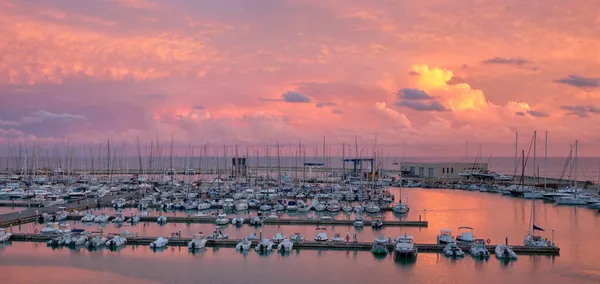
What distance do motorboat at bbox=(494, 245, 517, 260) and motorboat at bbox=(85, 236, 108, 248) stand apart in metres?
23.7

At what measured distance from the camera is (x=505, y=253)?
92.7 feet

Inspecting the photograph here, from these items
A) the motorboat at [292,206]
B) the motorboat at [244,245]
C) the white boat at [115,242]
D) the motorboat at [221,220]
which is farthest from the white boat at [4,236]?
the motorboat at [292,206]

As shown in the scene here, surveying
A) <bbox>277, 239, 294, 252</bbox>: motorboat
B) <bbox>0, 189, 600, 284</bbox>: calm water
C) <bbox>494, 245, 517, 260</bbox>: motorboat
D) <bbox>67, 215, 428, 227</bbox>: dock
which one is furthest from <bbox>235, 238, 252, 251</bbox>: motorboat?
<bbox>494, 245, 517, 260</bbox>: motorboat

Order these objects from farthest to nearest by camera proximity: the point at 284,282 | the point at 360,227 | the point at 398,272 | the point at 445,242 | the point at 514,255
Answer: the point at 360,227 < the point at 445,242 < the point at 514,255 < the point at 398,272 < the point at 284,282

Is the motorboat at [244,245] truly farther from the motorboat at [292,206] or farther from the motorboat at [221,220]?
the motorboat at [292,206]

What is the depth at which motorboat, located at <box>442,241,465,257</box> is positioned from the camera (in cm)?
2854

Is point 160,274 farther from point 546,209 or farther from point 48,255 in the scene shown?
point 546,209

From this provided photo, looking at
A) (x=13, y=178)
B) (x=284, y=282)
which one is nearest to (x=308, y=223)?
(x=284, y=282)

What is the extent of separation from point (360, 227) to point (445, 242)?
30.3ft

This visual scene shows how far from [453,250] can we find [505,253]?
280cm

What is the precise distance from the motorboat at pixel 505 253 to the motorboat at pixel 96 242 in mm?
23651

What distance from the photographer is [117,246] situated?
31406mm

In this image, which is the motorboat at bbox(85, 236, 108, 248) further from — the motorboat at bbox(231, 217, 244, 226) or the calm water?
the motorboat at bbox(231, 217, 244, 226)

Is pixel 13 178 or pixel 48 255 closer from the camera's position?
pixel 48 255
